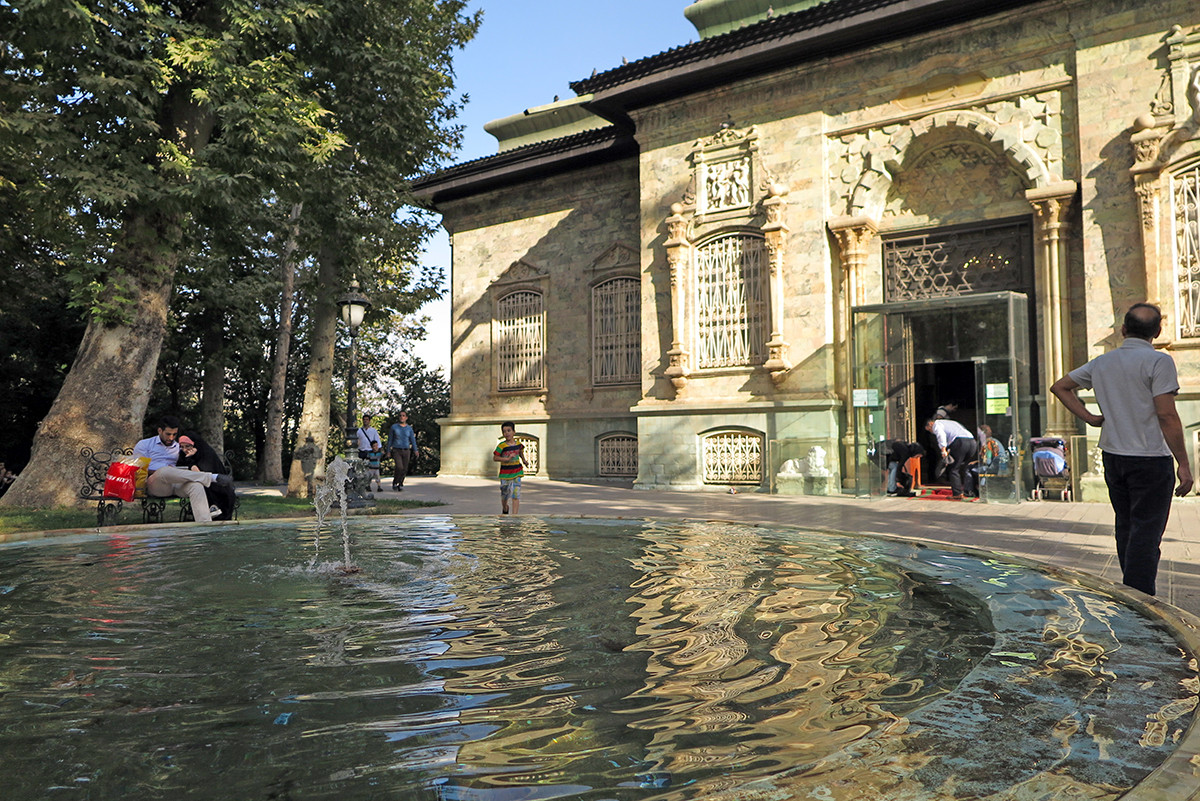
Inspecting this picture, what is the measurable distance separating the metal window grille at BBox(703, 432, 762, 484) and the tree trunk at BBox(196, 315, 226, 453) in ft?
46.7

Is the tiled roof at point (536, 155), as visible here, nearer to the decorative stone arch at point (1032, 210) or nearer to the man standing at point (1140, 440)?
the decorative stone arch at point (1032, 210)

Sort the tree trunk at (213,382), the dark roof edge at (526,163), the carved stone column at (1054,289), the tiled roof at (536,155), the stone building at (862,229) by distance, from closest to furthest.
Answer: the stone building at (862,229)
the carved stone column at (1054,289)
the tiled roof at (536,155)
the dark roof edge at (526,163)
the tree trunk at (213,382)

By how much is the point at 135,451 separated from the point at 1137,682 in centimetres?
974

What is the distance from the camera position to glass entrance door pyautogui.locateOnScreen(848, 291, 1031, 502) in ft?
43.1

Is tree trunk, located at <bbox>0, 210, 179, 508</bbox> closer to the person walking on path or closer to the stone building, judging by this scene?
the person walking on path

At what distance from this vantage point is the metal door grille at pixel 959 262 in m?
14.7

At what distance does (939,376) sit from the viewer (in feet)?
48.1

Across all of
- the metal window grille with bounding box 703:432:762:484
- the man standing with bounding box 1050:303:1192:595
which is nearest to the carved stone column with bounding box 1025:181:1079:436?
the metal window grille with bounding box 703:432:762:484

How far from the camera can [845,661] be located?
120 inches

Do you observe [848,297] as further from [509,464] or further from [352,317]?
[352,317]

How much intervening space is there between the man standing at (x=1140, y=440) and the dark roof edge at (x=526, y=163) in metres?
15.8

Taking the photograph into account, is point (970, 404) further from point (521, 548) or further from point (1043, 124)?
point (521, 548)

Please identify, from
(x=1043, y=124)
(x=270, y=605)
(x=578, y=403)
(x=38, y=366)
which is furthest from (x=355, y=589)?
(x=38, y=366)

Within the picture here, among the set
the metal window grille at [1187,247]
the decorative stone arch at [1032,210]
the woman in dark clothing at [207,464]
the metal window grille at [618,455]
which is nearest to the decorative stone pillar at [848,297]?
the decorative stone arch at [1032,210]
